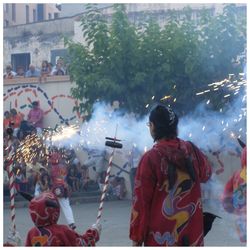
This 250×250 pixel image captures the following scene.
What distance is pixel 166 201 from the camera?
461 cm

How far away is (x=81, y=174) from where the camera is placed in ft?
50.9

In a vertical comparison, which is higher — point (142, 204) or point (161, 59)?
point (161, 59)

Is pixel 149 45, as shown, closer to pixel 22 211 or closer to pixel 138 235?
pixel 22 211

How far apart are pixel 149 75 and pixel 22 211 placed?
12.3ft

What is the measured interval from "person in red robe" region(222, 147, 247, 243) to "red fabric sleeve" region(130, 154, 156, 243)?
1.35m

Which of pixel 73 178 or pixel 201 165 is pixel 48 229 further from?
pixel 73 178

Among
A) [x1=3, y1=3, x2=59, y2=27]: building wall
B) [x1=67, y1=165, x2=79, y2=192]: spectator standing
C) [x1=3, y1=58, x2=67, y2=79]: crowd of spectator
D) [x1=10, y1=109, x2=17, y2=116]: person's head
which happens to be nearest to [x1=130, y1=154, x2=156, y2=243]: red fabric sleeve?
[x1=67, y1=165, x2=79, y2=192]: spectator standing

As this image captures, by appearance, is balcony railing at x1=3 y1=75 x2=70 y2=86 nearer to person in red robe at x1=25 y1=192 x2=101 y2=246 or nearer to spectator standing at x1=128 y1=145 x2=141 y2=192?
spectator standing at x1=128 y1=145 x2=141 y2=192

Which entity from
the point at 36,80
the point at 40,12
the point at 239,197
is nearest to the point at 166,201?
the point at 239,197

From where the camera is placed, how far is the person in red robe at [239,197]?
5656 millimetres

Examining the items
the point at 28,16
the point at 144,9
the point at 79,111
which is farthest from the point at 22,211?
the point at 28,16

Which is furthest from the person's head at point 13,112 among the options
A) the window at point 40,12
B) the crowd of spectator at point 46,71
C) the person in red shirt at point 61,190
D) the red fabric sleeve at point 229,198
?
the window at point 40,12

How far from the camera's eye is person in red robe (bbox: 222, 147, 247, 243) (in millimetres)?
5656

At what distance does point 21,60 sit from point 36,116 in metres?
5.29
